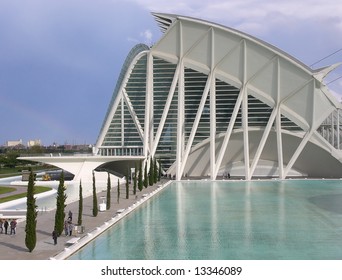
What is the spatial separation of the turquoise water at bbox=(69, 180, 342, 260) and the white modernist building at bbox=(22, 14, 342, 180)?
59.7 ft

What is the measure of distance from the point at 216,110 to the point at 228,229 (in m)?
37.7

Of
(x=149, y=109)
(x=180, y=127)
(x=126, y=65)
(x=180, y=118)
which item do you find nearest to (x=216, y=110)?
(x=180, y=118)

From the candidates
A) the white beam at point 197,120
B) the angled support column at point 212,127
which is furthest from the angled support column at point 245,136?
the white beam at point 197,120

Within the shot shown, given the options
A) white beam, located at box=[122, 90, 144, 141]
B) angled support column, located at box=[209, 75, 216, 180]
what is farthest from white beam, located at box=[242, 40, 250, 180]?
white beam, located at box=[122, 90, 144, 141]

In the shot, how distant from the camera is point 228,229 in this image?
81.6 feet

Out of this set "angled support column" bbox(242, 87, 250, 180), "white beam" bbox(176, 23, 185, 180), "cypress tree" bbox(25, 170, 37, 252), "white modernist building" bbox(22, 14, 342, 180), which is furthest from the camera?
"white modernist building" bbox(22, 14, 342, 180)

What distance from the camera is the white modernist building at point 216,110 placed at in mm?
57531

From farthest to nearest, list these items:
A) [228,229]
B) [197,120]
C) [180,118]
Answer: [180,118] → [197,120] → [228,229]

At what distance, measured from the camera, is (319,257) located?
18.8 metres

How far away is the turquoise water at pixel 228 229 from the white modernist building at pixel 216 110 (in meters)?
18.2

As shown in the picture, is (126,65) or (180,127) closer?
(180,127)

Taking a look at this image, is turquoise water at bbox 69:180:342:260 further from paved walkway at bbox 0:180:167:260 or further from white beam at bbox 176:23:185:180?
white beam at bbox 176:23:185:180

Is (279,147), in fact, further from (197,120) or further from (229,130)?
(197,120)

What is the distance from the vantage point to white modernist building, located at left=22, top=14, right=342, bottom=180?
189ft
